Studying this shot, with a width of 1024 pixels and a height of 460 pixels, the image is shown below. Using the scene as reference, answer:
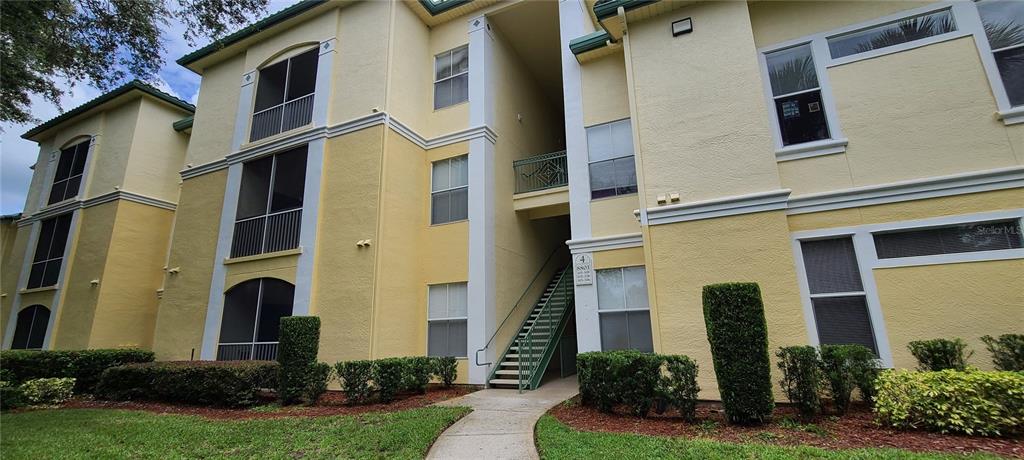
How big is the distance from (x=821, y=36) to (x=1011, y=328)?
17.5 feet

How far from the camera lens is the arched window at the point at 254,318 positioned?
11555 mm

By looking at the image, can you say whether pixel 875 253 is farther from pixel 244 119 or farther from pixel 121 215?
pixel 121 215

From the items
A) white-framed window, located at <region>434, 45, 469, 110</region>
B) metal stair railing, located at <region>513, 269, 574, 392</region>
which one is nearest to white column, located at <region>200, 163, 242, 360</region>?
white-framed window, located at <region>434, 45, 469, 110</region>

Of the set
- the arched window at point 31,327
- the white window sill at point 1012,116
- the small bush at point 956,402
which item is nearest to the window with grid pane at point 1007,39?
the white window sill at point 1012,116

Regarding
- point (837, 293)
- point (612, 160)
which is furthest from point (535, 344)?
point (837, 293)

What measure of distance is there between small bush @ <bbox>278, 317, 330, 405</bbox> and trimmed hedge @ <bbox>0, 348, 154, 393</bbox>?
7209 mm

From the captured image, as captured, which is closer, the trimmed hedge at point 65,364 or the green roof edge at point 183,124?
the trimmed hedge at point 65,364

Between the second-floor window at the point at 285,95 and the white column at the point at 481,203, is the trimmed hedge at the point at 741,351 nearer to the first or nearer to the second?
the white column at the point at 481,203

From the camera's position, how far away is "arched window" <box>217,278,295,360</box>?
1155 centimetres

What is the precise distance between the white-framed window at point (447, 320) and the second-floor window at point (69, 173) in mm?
15847

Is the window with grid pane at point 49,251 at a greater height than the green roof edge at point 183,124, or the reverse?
the green roof edge at point 183,124

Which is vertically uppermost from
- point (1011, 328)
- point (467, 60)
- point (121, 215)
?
point (467, 60)

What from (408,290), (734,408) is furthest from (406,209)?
(734,408)

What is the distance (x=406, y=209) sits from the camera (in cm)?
1177
